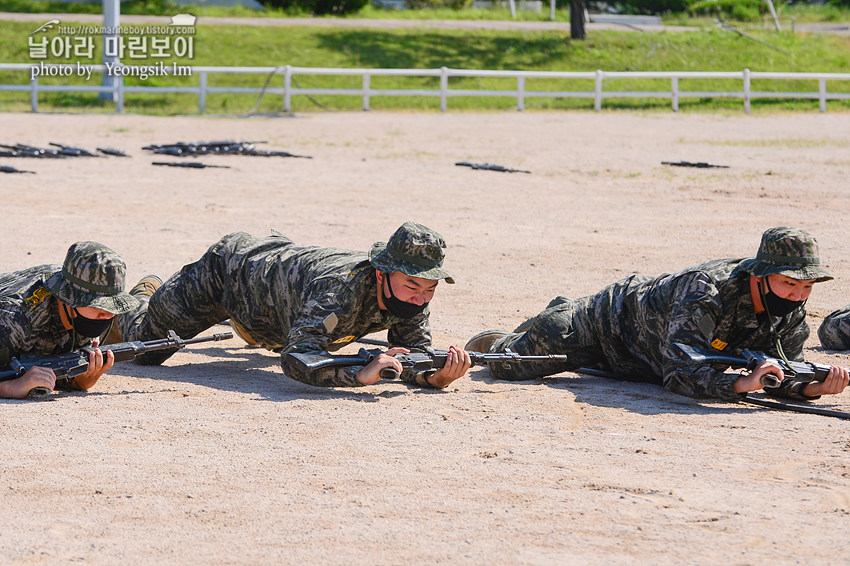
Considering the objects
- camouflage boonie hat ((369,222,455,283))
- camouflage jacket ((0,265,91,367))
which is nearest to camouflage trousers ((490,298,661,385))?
camouflage boonie hat ((369,222,455,283))

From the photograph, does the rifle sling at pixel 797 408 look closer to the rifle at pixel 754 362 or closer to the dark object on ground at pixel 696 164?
the rifle at pixel 754 362

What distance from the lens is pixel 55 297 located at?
7.03 m

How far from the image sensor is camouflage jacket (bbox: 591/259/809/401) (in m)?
7.12

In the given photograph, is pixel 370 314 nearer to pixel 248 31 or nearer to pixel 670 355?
pixel 670 355

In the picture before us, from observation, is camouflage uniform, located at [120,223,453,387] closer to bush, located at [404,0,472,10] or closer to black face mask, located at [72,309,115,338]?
black face mask, located at [72,309,115,338]

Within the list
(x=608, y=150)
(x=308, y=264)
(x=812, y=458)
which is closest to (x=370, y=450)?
(x=308, y=264)

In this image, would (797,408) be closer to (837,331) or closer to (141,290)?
(837,331)

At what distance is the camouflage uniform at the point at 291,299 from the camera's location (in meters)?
7.31

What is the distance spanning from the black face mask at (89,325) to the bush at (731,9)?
46517 millimetres

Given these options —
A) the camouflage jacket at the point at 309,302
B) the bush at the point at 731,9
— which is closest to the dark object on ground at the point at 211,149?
the camouflage jacket at the point at 309,302

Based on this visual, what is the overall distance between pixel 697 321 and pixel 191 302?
3449 mm

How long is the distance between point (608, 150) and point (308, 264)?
16.7m

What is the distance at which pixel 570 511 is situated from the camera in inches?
211

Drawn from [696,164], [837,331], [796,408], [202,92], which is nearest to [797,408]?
[796,408]
